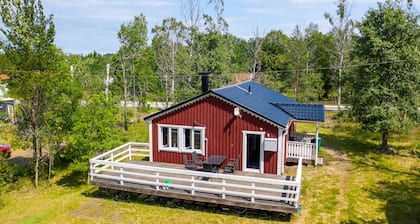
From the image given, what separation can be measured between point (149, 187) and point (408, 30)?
1614 centimetres

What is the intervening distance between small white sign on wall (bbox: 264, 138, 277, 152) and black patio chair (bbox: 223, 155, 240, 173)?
1350 millimetres

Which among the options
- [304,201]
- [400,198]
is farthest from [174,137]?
[400,198]

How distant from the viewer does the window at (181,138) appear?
46.8 ft

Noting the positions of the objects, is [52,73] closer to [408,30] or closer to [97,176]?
[97,176]

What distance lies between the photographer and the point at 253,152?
46.2ft

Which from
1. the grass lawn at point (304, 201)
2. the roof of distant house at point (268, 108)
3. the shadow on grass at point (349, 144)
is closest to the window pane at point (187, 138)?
the roof of distant house at point (268, 108)

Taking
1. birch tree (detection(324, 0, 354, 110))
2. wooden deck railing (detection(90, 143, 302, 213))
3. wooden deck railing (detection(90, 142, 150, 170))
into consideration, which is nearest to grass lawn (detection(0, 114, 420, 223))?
wooden deck railing (detection(90, 143, 302, 213))

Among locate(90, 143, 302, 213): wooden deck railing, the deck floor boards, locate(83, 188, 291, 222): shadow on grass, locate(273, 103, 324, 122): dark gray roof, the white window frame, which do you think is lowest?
locate(83, 188, 291, 222): shadow on grass

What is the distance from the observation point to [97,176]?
41.0ft

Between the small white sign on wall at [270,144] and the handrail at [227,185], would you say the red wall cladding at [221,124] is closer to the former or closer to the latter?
the small white sign on wall at [270,144]

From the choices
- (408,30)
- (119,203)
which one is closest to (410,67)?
(408,30)

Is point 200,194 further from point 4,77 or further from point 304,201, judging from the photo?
point 4,77

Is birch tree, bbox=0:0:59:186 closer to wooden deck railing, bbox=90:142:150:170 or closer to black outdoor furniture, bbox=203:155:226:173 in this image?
wooden deck railing, bbox=90:142:150:170

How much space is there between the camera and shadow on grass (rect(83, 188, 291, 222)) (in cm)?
1085
